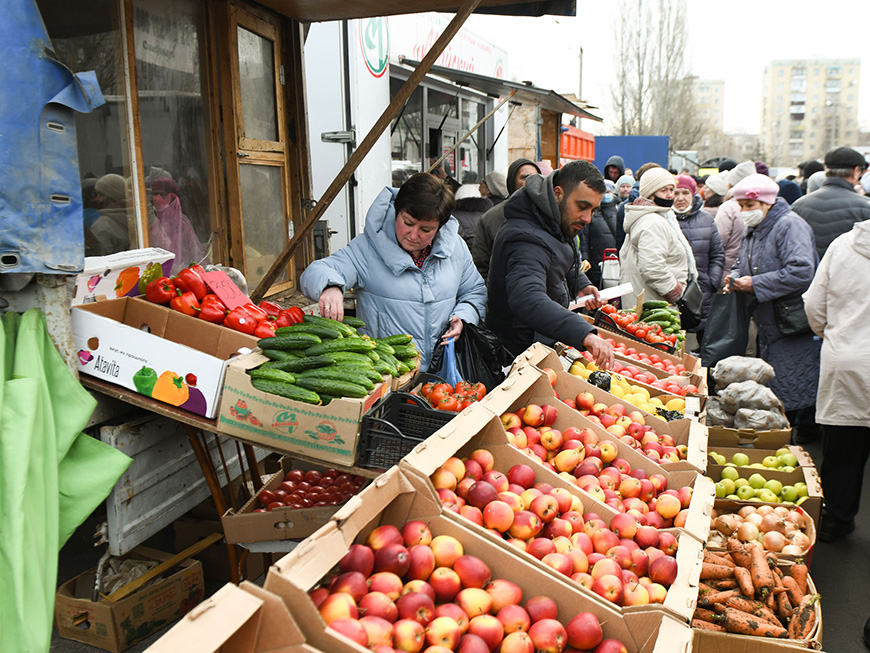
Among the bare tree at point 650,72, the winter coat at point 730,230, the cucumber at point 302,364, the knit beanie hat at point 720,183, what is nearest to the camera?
the cucumber at point 302,364

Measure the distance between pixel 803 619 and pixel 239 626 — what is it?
2442 millimetres

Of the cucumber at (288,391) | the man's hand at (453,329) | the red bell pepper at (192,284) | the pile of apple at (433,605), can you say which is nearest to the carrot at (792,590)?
the pile of apple at (433,605)

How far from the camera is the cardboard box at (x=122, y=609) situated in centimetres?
329

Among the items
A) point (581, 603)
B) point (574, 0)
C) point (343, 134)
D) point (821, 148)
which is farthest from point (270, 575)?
point (821, 148)

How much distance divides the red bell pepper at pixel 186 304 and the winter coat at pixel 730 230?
6.46m

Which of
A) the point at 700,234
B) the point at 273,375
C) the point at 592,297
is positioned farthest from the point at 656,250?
the point at 273,375

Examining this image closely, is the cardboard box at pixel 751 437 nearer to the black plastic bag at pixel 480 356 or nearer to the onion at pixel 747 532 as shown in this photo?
the onion at pixel 747 532

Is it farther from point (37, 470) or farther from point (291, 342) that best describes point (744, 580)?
point (37, 470)

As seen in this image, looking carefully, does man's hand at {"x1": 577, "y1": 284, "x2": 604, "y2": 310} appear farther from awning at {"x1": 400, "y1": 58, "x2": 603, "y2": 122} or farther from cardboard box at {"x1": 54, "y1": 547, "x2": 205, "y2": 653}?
awning at {"x1": 400, "y1": 58, "x2": 603, "y2": 122}

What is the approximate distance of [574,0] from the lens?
4.75m

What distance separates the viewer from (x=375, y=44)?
7.11m

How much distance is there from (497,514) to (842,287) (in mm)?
3132

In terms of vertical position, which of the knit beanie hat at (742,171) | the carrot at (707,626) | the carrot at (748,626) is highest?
the knit beanie hat at (742,171)

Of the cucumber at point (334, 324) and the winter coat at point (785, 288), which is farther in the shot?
the winter coat at point (785, 288)
